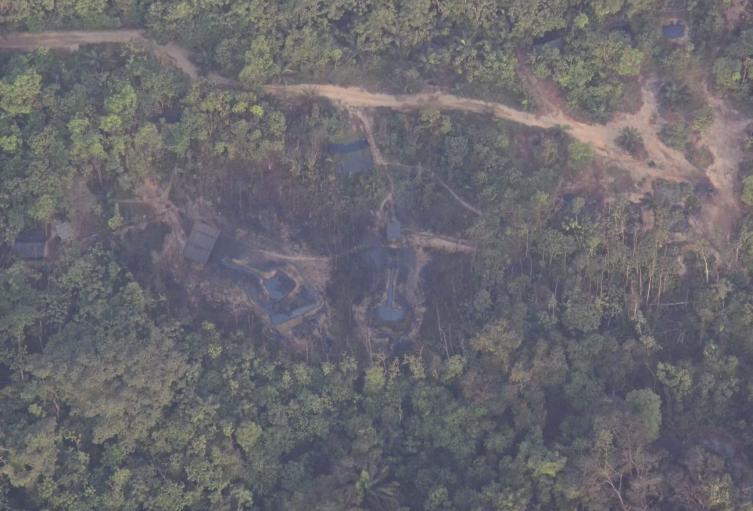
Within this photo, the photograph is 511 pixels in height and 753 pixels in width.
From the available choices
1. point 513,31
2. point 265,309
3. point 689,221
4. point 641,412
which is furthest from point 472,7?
point 641,412

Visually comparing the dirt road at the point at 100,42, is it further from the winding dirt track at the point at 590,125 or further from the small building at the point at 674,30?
the small building at the point at 674,30

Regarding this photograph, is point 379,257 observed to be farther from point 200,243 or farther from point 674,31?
point 674,31

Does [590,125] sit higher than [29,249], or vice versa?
[590,125]

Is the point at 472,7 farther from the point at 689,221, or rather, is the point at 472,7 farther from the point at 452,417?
the point at 452,417

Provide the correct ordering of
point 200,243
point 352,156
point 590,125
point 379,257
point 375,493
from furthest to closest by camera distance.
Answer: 1. point 590,125
2. point 352,156
3. point 379,257
4. point 200,243
5. point 375,493

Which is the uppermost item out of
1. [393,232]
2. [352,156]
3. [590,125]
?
[590,125]

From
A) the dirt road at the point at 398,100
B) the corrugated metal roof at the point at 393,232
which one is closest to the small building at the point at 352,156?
the dirt road at the point at 398,100

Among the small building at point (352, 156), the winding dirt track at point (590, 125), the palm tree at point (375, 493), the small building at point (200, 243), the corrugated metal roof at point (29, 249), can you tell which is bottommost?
the palm tree at point (375, 493)

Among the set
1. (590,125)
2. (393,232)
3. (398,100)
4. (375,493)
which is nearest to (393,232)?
(393,232)
